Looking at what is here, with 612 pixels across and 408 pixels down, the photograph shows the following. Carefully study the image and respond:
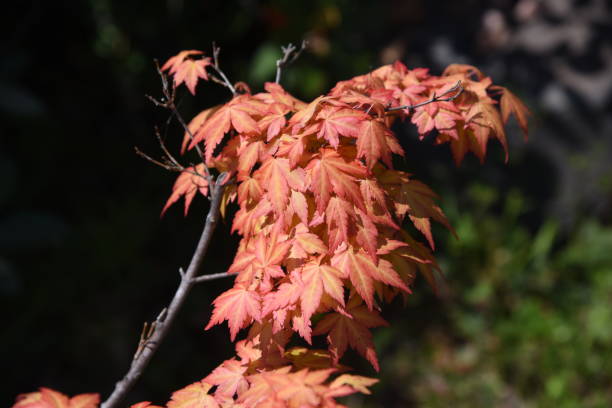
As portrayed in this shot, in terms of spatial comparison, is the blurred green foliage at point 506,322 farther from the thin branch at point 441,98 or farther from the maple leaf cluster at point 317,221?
the thin branch at point 441,98

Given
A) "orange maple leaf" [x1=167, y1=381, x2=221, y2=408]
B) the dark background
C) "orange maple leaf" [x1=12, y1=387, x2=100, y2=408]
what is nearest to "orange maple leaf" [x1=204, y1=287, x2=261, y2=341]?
"orange maple leaf" [x1=167, y1=381, x2=221, y2=408]

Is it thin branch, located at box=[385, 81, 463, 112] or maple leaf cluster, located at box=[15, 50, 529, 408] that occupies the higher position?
thin branch, located at box=[385, 81, 463, 112]

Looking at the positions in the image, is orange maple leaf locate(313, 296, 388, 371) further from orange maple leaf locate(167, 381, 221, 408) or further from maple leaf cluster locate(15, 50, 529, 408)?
orange maple leaf locate(167, 381, 221, 408)

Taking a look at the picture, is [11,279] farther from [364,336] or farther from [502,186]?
[502,186]

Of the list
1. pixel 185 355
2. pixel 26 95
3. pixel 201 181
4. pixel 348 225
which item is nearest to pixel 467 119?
pixel 348 225

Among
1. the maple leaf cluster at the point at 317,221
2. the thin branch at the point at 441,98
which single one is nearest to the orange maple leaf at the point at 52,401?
the maple leaf cluster at the point at 317,221

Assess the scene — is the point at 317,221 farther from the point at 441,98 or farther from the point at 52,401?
the point at 52,401

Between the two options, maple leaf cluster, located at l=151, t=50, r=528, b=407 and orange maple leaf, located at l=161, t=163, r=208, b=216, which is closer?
maple leaf cluster, located at l=151, t=50, r=528, b=407
